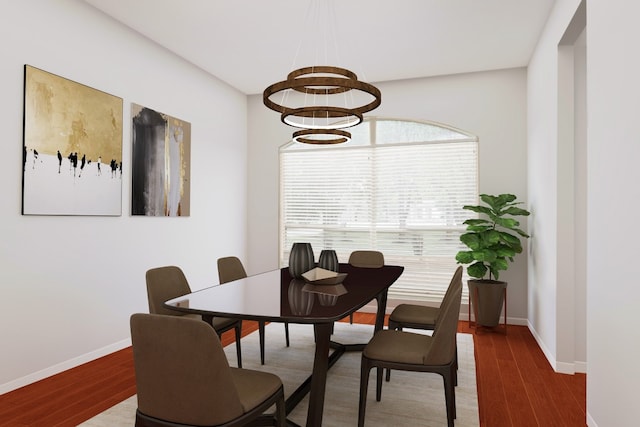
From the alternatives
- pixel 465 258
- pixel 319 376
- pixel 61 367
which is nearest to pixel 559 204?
pixel 465 258

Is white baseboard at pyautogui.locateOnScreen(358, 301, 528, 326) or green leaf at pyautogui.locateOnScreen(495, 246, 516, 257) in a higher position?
green leaf at pyautogui.locateOnScreen(495, 246, 516, 257)

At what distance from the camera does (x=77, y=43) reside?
3.73 meters

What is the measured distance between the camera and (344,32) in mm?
4277

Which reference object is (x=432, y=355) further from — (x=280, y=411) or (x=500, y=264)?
(x=500, y=264)

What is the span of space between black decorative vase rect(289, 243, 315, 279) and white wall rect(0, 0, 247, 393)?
206cm

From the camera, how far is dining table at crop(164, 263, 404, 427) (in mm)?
2051

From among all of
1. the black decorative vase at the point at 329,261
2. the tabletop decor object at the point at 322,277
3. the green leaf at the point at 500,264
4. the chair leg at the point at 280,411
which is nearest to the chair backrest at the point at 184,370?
the chair leg at the point at 280,411

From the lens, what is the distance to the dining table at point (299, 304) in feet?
6.73

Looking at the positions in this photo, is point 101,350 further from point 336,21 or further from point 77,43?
point 336,21

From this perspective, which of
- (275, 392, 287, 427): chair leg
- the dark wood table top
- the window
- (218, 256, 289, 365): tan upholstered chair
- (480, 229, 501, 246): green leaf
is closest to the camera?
(275, 392, 287, 427): chair leg

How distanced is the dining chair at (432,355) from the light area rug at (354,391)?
0.37 m


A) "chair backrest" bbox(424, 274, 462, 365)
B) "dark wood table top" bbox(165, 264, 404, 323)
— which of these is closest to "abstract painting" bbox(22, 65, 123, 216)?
"dark wood table top" bbox(165, 264, 404, 323)

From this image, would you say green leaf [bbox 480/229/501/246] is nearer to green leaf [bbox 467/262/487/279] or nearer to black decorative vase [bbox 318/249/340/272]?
green leaf [bbox 467/262/487/279]

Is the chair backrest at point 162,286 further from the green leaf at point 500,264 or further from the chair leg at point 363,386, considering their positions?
the green leaf at point 500,264
